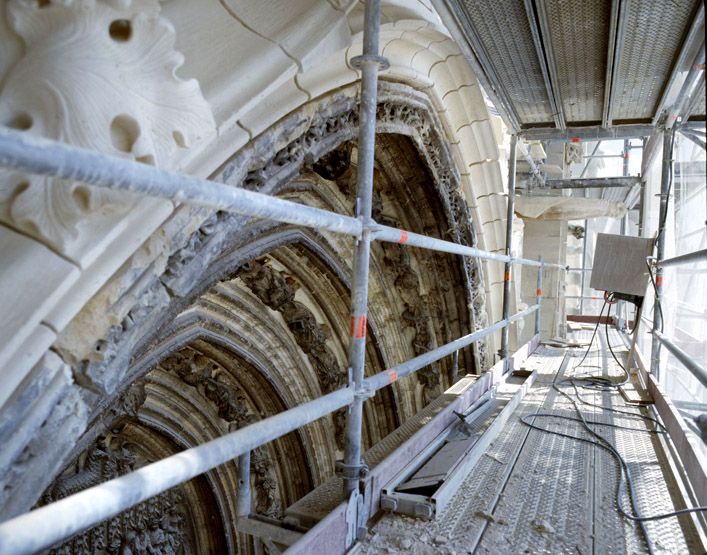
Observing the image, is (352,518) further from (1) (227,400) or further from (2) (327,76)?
(1) (227,400)

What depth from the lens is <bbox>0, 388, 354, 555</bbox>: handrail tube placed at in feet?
2.53

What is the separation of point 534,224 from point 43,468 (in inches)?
346

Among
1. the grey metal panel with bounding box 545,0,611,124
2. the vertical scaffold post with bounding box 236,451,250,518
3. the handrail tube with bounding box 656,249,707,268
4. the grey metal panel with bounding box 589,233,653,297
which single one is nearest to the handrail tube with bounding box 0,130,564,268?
the vertical scaffold post with bounding box 236,451,250,518

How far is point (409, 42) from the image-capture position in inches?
137

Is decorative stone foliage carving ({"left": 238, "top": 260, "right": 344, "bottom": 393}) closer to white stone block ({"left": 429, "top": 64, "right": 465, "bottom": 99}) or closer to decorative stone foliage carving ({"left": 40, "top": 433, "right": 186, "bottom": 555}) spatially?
decorative stone foliage carving ({"left": 40, "top": 433, "right": 186, "bottom": 555})

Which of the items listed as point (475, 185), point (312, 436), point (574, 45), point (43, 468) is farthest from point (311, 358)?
point (43, 468)

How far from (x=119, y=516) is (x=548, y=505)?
3.98m

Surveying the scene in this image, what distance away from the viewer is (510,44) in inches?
122

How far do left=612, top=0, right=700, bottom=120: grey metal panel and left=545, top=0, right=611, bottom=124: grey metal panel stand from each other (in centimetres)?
11

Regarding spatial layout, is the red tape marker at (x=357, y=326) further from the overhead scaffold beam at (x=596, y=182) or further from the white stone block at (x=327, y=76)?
the overhead scaffold beam at (x=596, y=182)

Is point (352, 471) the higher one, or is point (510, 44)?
point (510, 44)

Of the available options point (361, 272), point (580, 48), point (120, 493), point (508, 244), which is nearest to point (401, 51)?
point (580, 48)

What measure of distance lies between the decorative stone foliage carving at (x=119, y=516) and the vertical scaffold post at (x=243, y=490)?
2633 mm

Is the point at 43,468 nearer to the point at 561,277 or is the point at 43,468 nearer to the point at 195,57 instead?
the point at 195,57
